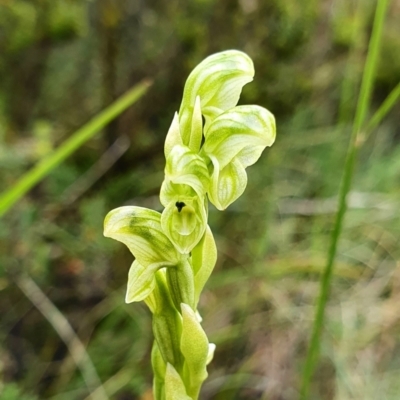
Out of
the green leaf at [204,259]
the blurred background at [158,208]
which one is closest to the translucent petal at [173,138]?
the green leaf at [204,259]

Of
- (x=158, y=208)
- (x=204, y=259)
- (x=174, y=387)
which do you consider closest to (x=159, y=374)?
(x=174, y=387)

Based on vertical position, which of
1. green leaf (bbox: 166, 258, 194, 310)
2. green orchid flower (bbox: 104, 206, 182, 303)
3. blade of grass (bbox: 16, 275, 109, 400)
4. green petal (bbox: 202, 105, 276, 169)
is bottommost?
blade of grass (bbox: 16, 275, 109, 400)

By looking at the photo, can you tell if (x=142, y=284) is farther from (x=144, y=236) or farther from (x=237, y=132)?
(x=237, y=132)

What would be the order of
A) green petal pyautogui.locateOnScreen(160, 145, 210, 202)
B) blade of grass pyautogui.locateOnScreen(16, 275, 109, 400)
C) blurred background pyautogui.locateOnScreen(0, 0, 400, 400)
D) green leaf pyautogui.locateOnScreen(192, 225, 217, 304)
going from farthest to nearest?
blurred background pyautogui.locateOnScreen(0, 0, 400, 400) → blade of grass pyautogui.locateOnScreen(16, 275, 109, 400) → green leaf pyautogui.locateOnScreen(192, 225, 217, 304) → green petal pyautogui.locateOnScreen(160, 145, 210, 202)

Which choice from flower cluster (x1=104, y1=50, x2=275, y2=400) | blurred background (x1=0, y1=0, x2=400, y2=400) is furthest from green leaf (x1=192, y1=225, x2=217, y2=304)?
blurred background (x1=0, y1=0, x2=400, y2=400)

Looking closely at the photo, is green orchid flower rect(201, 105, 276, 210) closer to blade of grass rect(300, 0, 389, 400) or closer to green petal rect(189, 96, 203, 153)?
green petal rect(189, 96, 203, 153)

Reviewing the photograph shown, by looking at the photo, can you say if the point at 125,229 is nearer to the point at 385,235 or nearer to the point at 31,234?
the point at 31,234

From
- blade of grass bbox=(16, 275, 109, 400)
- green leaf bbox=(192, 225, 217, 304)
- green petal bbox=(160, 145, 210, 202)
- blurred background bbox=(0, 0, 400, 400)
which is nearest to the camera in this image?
green petal bbox=(160, 145, 210, 202)
